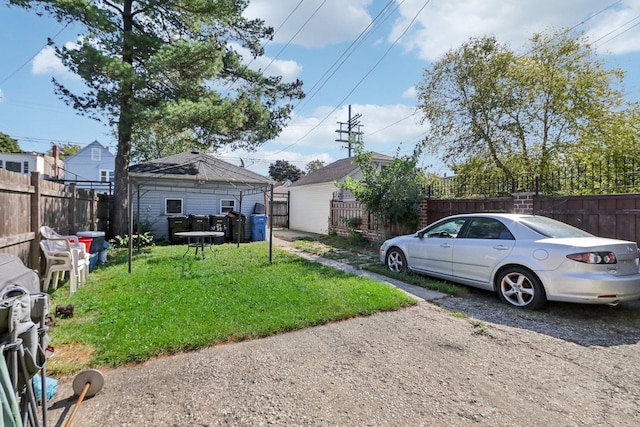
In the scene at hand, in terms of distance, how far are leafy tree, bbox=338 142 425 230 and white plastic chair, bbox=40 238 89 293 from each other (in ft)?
25.5

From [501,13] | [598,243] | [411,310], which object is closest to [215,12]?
[501,13]

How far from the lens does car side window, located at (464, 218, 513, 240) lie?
17.0ft

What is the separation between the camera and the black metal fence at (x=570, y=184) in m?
6.15

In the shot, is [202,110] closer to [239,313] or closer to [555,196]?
[239,313]

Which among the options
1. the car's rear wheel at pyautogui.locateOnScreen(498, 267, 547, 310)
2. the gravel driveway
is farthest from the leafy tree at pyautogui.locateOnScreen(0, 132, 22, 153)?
the car's rear wheel at pyautogui.locateOnScreen(498, 267, 547, 310)

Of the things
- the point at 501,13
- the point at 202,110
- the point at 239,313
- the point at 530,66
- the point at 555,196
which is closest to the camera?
the point at 239,313

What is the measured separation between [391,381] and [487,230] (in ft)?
11.9

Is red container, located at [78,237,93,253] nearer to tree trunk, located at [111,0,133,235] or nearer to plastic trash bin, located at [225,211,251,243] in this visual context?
tree trunk, located at [111,0,133,235]

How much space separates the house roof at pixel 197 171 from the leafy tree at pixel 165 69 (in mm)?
1698

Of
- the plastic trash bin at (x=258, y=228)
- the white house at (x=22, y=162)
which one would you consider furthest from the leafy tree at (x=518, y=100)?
the white house at (x=22, y=162)

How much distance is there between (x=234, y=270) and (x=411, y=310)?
3986 millimetres

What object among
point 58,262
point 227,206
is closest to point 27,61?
point 227,206

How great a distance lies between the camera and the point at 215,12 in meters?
9.66

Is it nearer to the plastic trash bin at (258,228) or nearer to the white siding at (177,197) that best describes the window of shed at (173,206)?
the white siding at (177,197)
